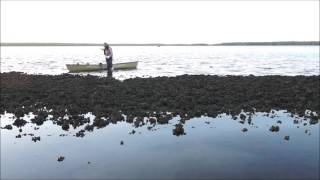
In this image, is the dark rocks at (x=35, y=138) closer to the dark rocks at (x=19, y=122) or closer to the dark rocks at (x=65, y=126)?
the dark rocks at (x=65, y=126)

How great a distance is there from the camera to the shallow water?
1212 cm

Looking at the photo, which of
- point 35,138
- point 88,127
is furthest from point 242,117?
point 35,138

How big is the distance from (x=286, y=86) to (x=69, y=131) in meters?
18.6

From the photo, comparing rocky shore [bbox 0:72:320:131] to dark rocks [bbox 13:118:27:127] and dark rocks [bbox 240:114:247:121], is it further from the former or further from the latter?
dark rocks [bbox 240:114:247:121]

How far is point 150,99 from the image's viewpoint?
2541 centimetres

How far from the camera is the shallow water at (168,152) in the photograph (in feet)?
39.8

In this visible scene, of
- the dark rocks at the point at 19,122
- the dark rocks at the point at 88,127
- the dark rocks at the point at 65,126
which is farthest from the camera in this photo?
the dark rocks at the point at 19,122

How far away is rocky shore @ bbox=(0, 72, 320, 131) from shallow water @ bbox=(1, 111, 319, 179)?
1639 millimetres

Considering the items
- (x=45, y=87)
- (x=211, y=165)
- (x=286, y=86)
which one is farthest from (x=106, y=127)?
(x=286, y=86)

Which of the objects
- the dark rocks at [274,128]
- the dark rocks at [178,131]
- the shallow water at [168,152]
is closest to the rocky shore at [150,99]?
the shallow water at [168,152]

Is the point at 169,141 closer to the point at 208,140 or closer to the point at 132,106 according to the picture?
the point at 208,140

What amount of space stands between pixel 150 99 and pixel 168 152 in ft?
36.6

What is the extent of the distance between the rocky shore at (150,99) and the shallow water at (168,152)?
1639 mm

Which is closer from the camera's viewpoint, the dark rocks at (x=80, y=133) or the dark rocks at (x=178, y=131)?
the dark rocks at (x=80, y=133)
